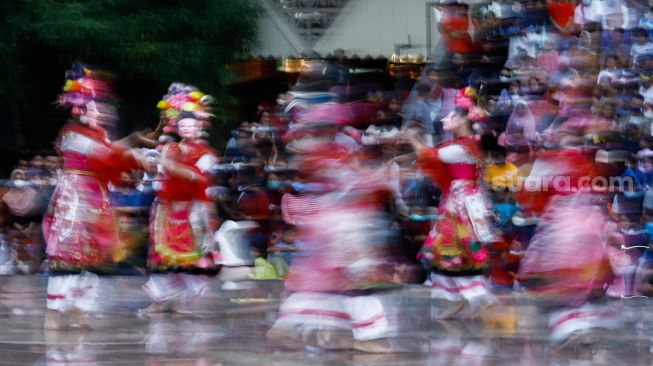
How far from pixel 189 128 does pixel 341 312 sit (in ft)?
7.18

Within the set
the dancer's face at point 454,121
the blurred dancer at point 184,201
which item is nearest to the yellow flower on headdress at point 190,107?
the blurred dancer at point 184,201

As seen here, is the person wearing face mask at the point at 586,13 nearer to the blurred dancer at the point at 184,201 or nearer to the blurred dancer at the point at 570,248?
the blurred dancer at the point at 184,201

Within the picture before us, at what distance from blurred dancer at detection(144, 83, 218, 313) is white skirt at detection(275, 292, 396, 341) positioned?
5.72 feet

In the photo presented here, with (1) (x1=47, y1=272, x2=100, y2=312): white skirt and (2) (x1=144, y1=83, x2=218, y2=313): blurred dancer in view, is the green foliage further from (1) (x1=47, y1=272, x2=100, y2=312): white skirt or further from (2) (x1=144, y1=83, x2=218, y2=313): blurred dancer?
(1) (x1=47, y1=272, x2=100, y2=312): white skirt

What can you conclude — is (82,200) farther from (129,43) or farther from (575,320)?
(129,43)

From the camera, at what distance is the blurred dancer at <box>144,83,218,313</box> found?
884 cm

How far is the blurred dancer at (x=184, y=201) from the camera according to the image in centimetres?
884

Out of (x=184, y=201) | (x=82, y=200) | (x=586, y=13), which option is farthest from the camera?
(x=586, y=13)

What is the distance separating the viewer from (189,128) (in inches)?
350

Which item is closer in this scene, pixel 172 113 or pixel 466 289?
pixel 466 289

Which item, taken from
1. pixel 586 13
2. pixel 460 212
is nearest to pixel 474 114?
pixel 460 212

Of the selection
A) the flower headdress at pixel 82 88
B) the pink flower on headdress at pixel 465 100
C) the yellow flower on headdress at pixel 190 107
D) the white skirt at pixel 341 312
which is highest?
the flower headdress at pixel 82 88

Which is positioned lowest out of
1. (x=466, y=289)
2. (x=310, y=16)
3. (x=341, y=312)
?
(x=466, y=289)

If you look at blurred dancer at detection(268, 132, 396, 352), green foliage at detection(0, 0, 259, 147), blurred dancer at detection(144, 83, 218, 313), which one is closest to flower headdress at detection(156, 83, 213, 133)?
blurred dancer at detection(144, 83, 218, 313)
